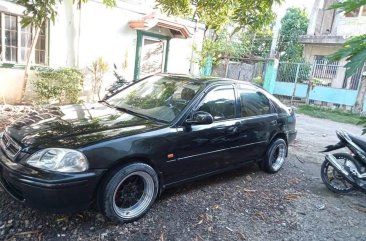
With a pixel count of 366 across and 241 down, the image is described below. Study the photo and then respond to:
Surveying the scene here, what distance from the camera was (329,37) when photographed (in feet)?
50.5

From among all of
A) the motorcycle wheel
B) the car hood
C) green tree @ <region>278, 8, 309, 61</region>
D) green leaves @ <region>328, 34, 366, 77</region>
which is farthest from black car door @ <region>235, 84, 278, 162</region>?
green tree @ <region>278, 8, 309, 61</region>

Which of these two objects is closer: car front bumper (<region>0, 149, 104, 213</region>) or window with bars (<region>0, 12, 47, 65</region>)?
car front bumper (<region>0, 149, 104, 213</region>)

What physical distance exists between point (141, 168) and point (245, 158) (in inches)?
77.6

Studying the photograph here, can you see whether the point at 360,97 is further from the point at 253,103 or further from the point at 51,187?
the point at 51,187

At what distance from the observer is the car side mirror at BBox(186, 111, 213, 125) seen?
3.55 meters

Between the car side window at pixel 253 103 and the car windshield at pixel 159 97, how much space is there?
806mm

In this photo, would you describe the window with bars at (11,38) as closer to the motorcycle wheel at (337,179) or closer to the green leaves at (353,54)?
the motorcycle wheel at (337,179)

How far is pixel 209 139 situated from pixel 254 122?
1.03 m

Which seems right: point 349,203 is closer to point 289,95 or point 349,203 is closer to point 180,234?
point 180,234

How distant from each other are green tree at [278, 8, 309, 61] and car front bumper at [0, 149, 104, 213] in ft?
66.0

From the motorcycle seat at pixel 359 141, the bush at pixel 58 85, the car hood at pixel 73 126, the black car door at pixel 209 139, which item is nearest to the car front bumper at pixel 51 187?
the car hood at pixel 73 126

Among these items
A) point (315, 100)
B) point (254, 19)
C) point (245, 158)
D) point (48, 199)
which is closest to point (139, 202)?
point (48, 199)

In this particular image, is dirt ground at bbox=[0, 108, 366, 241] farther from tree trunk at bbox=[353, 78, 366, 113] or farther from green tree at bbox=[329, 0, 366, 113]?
tree trunk at bbox=[353, 78, 366, 113]

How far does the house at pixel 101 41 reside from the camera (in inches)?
292
